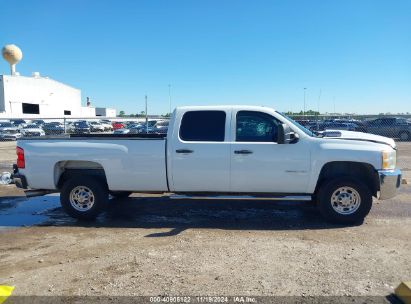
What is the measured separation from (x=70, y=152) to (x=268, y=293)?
14.0 ft

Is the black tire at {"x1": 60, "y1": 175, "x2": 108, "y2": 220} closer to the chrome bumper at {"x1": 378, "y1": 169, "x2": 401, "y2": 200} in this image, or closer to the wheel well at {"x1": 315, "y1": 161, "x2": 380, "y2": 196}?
the wheel well at {"x1": 315, "y1": 161, "x2": 380, "y2": 196}

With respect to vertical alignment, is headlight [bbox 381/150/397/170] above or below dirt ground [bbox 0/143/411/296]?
above

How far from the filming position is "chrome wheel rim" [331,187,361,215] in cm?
609

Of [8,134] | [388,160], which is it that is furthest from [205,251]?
[8,134]

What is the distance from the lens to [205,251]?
498 cm

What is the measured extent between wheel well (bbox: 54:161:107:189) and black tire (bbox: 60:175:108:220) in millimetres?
125

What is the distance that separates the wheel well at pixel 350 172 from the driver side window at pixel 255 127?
1051 mm

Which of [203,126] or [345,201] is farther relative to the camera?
[203,126]

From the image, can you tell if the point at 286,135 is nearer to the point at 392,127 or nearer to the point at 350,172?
the point at 350,172

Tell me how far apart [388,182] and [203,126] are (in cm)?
310

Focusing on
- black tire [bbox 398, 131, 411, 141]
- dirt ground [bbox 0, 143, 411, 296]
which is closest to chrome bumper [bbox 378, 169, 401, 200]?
dirt ground [bbox 0, 143, 411, 296]

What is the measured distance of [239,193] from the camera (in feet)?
20.7

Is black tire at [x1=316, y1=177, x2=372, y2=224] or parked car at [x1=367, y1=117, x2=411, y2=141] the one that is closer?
black tire at [x1=316, y1=177, x2=372, y2=224]

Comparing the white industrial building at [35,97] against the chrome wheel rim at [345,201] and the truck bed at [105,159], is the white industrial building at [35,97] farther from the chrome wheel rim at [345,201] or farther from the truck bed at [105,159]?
the chrome wheel rim at [345,201]
